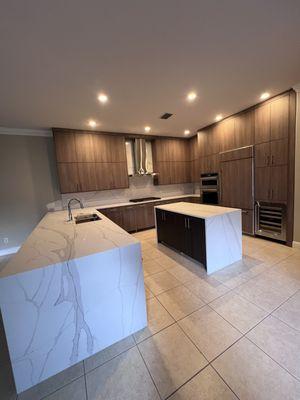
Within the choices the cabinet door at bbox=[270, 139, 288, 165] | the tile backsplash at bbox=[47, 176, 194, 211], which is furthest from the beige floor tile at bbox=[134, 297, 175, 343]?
the tile backsplash at bbox=[47, 176, 194, 211]

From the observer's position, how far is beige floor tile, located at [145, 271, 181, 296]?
7.25 ft

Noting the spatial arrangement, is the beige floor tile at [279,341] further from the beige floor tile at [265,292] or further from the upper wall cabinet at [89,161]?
the upper wall cabinet at [89,161]

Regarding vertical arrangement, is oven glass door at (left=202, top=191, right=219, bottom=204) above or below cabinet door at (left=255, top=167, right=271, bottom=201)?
below

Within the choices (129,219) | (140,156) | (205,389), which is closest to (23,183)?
(129,219)

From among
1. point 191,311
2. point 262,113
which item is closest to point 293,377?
point 191,311

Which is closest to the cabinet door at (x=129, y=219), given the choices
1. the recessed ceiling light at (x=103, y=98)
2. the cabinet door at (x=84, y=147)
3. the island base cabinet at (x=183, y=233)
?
the island base cabinet at (x=183, y=233)

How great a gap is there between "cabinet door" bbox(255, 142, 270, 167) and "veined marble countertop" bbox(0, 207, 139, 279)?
3.15m

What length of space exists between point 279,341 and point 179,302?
912 mm

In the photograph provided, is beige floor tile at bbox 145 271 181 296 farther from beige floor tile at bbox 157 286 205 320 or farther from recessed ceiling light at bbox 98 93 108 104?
recessed ceiling light at bbox 98 93 108 104

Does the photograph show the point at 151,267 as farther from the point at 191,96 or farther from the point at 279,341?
the point at 191,96

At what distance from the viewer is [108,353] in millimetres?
1426

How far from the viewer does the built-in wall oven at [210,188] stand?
441 cm

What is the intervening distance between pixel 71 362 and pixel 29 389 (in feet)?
0.93

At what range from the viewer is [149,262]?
2.93m
